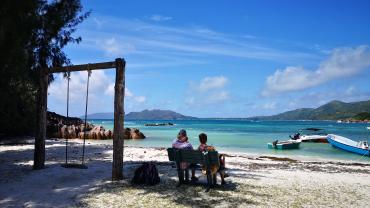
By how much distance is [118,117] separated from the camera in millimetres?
11109

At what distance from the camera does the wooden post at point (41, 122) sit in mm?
13086

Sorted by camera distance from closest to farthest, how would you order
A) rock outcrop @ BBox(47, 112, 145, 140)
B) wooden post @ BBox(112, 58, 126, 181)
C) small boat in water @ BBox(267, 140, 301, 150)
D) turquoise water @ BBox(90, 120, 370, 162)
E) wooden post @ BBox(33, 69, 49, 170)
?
wooden post @ BBox(112, 58, 126, 181), wooden post @ BBox(33, 69, 49, 170), turquoise water @ BBox(90, 120, 370, 162), small boat in water @ BBox(267, 140, 301, 150), rock outcrop @ BBox(47, 112, 145, 140)

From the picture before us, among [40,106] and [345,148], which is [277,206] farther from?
[345,148]

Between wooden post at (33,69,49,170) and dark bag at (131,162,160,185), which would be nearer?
dark bag at (131,162,160,185)

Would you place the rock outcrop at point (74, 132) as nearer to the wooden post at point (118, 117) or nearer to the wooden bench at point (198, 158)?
the wooden post at point (118, 117)

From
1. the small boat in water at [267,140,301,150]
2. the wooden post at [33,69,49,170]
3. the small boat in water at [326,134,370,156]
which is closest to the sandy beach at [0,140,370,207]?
the wooden post at [33,69,49,170]

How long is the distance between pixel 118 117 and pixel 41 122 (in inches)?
144

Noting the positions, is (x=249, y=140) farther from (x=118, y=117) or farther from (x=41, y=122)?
(x=118, y=117)

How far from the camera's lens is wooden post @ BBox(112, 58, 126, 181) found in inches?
437

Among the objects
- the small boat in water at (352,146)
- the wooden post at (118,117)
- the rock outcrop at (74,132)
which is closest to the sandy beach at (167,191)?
the wooden post at (118,117)

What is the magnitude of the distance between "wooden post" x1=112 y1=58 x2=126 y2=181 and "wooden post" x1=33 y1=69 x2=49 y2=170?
3361mm

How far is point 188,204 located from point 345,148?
91.2ft

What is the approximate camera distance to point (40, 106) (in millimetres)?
13180

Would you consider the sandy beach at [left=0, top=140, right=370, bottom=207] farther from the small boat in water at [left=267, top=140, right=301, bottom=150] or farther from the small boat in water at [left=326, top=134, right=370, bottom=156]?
the small boat in water at [left=267, top=140, right=301, bottom=150]
